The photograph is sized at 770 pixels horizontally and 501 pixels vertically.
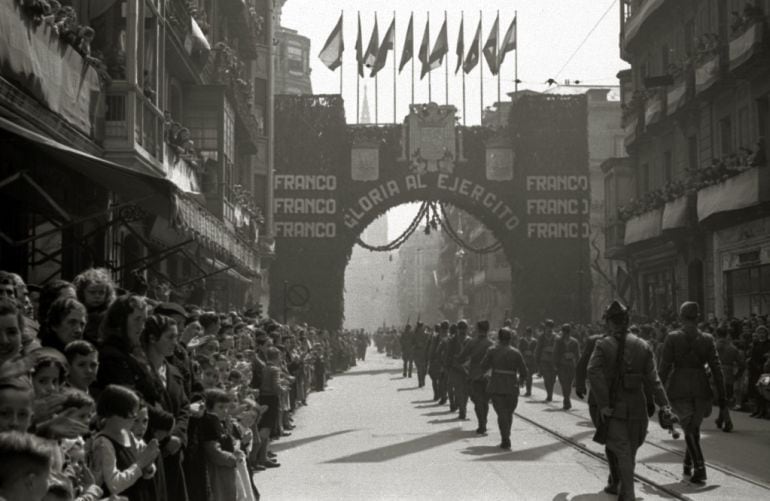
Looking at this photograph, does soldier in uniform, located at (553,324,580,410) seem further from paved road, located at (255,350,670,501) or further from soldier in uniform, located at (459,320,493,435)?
soldier in uniform, located at (459,320,493,435)

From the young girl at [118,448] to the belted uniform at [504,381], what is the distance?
9469mm

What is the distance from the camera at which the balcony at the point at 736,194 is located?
919 inches

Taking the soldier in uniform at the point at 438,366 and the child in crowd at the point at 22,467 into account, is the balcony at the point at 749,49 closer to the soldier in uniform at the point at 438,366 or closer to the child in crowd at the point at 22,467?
the soldier in uniform at the point at 438,366

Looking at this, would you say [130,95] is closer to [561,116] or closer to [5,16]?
[5,16]

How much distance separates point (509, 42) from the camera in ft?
151

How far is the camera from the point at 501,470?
41.4 ft

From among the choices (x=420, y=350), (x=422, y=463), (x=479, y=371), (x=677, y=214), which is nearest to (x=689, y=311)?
(x=422, y=463)

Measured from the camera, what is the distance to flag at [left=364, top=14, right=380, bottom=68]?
4638 centimetres

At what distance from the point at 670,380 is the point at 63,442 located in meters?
8.51

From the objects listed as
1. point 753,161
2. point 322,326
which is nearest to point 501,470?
point 753,161

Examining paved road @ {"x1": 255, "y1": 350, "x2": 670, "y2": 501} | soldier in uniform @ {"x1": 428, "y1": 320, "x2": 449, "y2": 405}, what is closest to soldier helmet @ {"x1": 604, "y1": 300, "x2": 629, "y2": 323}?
paved road @ {"x1": 255, "y1": 350, "x2": 670, "y2": 501}

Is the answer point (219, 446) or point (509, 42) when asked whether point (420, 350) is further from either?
point (219, 446)

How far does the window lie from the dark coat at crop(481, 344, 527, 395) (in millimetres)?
14249

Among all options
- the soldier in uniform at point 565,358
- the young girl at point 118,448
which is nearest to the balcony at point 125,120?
the young girl at point 118,448
